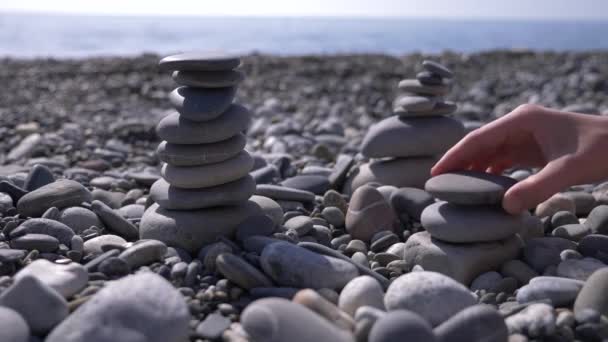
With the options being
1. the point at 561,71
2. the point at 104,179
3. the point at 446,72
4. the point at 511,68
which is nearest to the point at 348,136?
the point at 446,72

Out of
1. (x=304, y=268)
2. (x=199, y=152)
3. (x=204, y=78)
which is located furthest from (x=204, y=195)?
(x=304, y=268)

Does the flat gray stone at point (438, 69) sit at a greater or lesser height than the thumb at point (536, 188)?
greater

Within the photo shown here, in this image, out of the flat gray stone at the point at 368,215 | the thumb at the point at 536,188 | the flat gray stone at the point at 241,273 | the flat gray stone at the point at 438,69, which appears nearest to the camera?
the flat gray stone at the point at 241,273

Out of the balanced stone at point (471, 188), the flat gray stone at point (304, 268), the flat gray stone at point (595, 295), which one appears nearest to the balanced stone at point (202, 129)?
the flat gray stone at point (304, 268)

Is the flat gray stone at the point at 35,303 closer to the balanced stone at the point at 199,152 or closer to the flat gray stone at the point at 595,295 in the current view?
the balanced stone at the point at 199,152

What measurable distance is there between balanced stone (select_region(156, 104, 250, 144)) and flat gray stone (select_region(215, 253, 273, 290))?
0.84 meters

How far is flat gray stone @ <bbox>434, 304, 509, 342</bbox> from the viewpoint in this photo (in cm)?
218

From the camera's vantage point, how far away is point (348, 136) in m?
7.50

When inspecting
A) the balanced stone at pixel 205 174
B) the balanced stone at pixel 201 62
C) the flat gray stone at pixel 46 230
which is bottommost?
the flat gray stone at pixel 46 230

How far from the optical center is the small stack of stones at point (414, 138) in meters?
4.45

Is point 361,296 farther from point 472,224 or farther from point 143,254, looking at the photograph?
point 143,254

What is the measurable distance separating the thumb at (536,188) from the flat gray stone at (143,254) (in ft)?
5.56

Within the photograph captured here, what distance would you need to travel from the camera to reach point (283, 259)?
9.13 feet

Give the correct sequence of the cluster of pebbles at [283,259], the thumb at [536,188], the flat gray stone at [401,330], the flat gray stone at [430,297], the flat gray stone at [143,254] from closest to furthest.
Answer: the flat gray stone at [401,330]
the cluster of pebbles at [283,259]
the flat gray stone at [430,297]
the flat gray stone at [143,254]
the thumb at [536,188]
